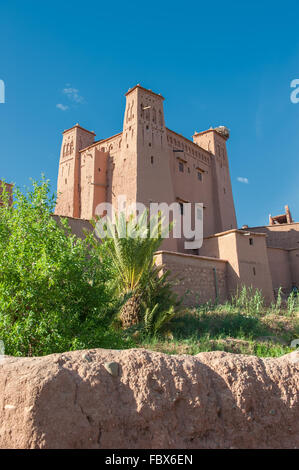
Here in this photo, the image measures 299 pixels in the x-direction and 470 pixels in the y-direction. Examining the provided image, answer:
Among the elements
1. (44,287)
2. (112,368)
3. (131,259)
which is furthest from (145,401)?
(131,259)

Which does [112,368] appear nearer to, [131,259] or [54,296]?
[54,296]

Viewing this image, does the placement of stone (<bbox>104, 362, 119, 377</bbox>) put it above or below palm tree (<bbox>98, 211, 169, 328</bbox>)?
below

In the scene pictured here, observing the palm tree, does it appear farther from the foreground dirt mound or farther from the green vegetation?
the foreground dirt mound

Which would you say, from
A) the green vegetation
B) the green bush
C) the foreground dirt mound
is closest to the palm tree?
the green vegetation

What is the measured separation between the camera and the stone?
8.02 ft

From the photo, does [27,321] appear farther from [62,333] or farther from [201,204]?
[201,204]

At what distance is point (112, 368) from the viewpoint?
8.06 feet

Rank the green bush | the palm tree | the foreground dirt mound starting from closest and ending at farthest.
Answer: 1. the foreground dirt mound
2. the green bush
3. the palm tree

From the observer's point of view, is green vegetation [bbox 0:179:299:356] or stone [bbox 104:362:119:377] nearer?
stone [bbox 104:362:119:377]

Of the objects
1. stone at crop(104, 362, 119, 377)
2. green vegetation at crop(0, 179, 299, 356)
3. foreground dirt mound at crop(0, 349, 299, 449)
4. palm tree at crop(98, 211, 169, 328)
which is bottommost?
foreground dirt mound at crop(0, 349, 299, 449)
